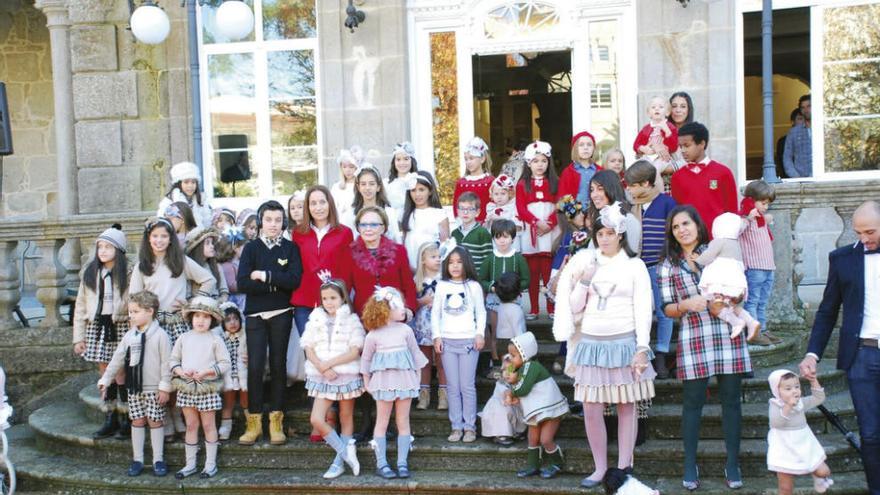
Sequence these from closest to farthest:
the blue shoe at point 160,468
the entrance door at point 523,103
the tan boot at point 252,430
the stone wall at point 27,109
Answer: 1. the blue shoe at point 160,468
2. the tan boot at point 252,430
3. the entrance door at point 523,103
4. the stone wall at point 27,109

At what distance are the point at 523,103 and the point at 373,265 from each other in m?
6.97

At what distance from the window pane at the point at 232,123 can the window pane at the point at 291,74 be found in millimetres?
227

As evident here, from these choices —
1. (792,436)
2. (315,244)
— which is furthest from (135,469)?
(792,436)

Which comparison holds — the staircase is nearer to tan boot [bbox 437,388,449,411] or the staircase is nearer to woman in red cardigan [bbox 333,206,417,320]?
tan boot [bbox 437,388,449,411]

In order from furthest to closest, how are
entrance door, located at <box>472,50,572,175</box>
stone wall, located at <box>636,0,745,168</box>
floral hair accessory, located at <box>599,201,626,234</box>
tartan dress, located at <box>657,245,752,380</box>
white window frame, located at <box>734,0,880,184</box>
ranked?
entrance door, located at <box>472,50,572,175</box>, white window frame, located at <box>734,0,880,184</box>, stone wall, located at <box>636,0,745,168</box>, floral hair accessory, located at <box>599,201,626,234</box>, tartan dress, located at <box>657,245,752,380</box>

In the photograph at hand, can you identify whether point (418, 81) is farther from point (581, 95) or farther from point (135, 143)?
point (135, 143)

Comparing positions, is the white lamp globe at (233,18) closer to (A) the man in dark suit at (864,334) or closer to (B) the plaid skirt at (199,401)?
(B) the plaid skirt at (199,401)

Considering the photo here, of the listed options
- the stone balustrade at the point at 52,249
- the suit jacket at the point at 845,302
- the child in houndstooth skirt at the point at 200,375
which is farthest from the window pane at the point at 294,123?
the suit jacket at the point at 845,302

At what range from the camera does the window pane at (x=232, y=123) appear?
10305 millimetres

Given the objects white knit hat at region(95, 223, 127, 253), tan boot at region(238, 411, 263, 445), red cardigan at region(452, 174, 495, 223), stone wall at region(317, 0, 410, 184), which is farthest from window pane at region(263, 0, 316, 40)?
tan boot at region(238, 411, 263, 445)

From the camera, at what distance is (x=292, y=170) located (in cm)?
1030

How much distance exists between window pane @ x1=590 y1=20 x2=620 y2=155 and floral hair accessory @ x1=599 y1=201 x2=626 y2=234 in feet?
12.6

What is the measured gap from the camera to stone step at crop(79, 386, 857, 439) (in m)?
6.29

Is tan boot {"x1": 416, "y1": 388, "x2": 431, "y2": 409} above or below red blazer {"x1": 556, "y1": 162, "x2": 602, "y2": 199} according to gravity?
below
